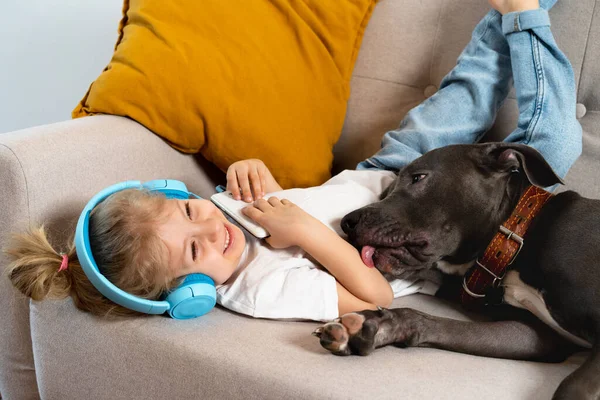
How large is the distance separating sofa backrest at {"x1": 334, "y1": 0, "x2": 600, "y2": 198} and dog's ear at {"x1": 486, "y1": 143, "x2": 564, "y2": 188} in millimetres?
408

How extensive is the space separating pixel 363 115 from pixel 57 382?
1.26 meters

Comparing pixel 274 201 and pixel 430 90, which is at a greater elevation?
pixel 430 90

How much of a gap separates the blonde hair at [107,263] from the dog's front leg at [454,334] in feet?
1.33

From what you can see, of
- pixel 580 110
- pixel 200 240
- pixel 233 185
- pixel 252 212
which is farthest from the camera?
pixel 580 110

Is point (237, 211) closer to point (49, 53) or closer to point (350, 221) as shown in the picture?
point (350, 221)

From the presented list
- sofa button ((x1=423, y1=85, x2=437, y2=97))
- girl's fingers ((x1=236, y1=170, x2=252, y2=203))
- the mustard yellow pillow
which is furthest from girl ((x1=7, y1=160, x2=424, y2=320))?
sofa button ((x1=423, y1=85, x2=437, y2=97))

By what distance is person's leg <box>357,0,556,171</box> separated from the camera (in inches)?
70.9

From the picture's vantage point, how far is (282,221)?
1.44 metres

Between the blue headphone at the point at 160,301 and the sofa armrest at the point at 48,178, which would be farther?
the sofa armrest at the point at 48,178

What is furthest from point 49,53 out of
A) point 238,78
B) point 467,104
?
point 467,104

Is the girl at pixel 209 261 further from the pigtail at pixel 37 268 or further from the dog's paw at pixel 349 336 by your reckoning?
the dog's paw at pixel 349 336

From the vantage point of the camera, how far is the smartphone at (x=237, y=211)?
1.47m

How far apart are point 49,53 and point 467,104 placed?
71.4 inches

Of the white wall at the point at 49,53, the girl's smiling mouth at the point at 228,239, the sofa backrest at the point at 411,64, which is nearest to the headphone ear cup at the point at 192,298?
the girl's smiling mouth at the point at 228,239
